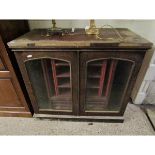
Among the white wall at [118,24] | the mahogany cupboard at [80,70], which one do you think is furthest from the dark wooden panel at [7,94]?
the white wall at [118,24]

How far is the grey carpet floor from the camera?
3.93 ft

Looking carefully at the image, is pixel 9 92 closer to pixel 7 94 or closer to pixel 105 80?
pixel 7 94

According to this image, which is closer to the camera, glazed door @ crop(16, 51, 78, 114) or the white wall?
glazed door @ crop(16, 51, 78, 114)

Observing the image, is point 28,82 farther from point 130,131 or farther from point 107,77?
point 130,131

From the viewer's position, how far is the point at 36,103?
1173mm

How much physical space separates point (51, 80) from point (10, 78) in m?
0.31

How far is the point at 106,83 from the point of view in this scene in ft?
3.54

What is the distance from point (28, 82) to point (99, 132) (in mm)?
746

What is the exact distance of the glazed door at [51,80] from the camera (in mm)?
873

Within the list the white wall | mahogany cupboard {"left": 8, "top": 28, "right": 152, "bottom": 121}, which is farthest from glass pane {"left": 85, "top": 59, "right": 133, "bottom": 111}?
the white wall

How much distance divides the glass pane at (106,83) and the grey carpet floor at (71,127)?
0.18 m

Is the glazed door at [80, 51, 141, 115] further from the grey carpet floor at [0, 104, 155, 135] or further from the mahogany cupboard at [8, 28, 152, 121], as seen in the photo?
the grey carpet floor at [0, 104, 155, 135]
